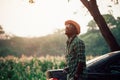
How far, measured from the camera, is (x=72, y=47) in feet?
20.6

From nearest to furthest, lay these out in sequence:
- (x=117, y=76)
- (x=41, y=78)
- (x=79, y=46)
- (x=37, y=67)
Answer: (x=79, y=46) → (x=117, y=76) → (x=41, y=78) → (x=37, y=67)

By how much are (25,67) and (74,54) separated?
14191 millimetres

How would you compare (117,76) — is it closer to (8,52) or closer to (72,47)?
(72,47)

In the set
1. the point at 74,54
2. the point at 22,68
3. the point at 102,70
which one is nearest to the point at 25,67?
the point at 22,68

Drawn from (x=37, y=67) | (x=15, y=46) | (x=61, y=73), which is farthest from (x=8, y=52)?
(x=61, y=73)

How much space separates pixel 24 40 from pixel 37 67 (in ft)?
238

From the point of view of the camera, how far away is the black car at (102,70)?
6762 millimetres

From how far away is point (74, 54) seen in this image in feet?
20.5

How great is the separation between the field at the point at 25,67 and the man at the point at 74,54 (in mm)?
11241

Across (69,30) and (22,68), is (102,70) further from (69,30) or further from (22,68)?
(22,68)

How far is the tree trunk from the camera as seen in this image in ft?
42.0

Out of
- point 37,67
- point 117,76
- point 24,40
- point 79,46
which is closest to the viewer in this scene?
point 79,46

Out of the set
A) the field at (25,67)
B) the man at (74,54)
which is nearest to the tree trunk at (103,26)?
the field at (25,67)

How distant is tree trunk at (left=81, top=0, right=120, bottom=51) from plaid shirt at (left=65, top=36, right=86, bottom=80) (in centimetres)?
666
